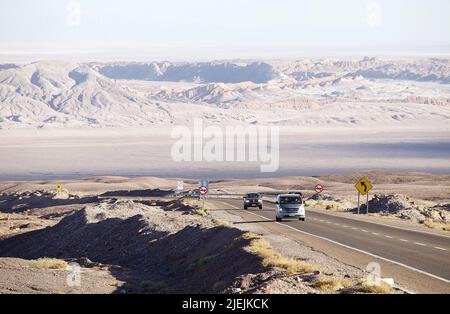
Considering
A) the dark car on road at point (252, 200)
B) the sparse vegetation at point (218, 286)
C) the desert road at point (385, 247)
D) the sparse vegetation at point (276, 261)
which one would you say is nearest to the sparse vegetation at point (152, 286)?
the sparse vegetation at point (276, 261)

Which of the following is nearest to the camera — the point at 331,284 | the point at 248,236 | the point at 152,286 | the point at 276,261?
the point at 331,284

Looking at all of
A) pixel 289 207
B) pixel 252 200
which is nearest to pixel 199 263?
pixel 289 207

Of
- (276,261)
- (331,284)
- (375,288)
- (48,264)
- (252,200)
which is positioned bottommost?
(252,200)

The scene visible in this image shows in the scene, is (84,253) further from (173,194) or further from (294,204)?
(173,194)

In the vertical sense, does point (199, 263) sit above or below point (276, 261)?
below

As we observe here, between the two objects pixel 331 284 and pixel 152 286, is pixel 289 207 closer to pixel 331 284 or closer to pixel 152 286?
pixel 152 286
